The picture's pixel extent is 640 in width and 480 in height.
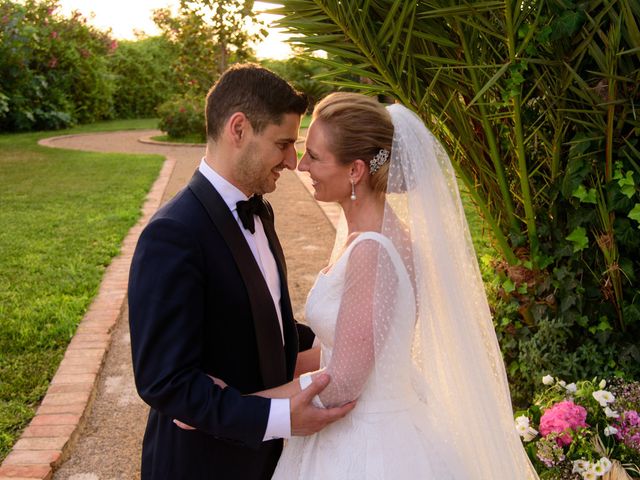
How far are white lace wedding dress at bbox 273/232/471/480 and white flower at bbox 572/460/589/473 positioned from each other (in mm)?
622

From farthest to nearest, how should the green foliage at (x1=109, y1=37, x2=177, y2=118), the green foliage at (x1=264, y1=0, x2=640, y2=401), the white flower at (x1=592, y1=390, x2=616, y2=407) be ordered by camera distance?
the green foliage at (x1=109, y1=37, x2=177, y2=118), the green foliage at (x1=264, y1=0, x2=640, y2=401), the white flower at (x1=592, y1=390, x2=616, y2=407)

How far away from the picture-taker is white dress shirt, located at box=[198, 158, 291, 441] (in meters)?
1.84

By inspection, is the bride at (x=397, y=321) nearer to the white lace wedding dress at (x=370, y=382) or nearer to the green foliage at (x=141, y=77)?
the white lace wedding dress at (x=370, y=382)

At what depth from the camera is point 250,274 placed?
1929 millimetres

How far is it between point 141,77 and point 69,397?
25.7 metres

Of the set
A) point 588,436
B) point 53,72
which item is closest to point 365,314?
point 588,436

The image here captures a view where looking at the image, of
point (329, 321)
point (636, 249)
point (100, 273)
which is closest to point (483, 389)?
point (329, 321)

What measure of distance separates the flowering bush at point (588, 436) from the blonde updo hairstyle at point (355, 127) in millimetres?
1248

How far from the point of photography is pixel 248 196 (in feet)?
6.79

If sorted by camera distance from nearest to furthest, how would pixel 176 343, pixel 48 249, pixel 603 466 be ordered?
pixel 176 343, pixel 603 466, pixel 48 249

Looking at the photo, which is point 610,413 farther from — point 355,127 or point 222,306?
point 222,306

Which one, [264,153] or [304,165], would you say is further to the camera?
[304,165]

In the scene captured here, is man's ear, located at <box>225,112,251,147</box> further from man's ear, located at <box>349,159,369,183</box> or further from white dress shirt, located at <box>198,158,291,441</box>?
man's ear, located at <box>349,159,369,183</box>

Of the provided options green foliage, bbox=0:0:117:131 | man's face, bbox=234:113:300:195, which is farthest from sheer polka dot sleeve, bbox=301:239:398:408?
green foliage, bbox=0:0:117:131
